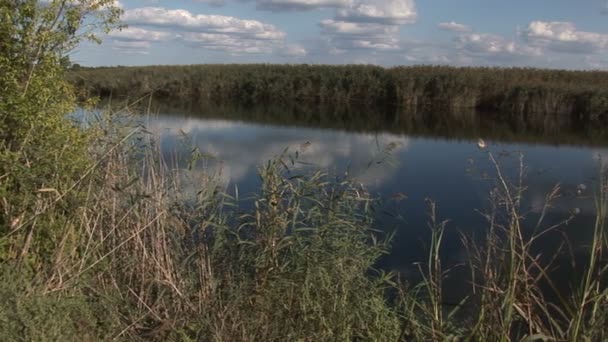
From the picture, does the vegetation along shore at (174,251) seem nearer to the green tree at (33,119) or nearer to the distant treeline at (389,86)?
the green tree at (33,119)

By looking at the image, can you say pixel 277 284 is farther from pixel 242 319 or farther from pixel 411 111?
pixel 411 111

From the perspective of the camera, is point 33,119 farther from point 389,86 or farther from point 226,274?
point 389,86

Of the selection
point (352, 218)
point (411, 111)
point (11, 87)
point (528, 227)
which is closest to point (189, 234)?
point (352, 218)

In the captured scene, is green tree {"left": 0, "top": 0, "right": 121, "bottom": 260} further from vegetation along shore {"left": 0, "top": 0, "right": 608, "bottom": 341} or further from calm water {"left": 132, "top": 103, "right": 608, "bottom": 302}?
calm water {"left": 132, "top": 103, "right": 608, "bottom": 302}

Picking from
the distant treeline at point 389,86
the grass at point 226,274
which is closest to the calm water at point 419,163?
the grass at point 226,274

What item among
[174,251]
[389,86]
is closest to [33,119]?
[174,251]

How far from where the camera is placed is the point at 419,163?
12.9 meters

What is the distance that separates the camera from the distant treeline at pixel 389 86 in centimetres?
2392

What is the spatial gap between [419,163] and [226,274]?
9.45 meters

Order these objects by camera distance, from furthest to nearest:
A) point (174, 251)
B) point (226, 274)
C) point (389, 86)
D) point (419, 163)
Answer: point (389, 86) → point (419, 163) → point (174, 251) → point (226, 274)

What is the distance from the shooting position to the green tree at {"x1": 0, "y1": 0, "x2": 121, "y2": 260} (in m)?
4.04

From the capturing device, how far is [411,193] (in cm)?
931

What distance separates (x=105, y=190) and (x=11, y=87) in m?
0.89

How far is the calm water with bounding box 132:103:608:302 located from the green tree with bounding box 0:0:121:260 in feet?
3.11
